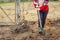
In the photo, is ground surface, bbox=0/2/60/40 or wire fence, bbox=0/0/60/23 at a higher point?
wire fence, bbox=0/0/60/23

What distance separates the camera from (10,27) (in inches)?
346

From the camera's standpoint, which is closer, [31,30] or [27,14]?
[31,30]

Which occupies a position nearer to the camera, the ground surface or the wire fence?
the ground surface

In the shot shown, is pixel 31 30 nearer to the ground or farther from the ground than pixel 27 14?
nearer to the ground

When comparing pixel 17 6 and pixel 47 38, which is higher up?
pixel 17 6

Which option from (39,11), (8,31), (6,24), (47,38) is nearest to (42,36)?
(47,38)

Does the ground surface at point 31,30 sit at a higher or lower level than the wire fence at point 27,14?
lower

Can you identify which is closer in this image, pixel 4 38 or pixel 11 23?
pixel 4 38

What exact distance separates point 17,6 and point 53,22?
4.89 ft

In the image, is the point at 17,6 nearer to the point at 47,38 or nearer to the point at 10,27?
the point at 10,27

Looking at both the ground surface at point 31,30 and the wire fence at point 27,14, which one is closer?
the ground surface at point 31,30

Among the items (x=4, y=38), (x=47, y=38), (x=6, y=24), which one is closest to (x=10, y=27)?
(x=6, y=24)

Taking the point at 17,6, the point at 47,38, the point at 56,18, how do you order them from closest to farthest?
the point at 47,38 → the point at 17,6 → the point at 56,18

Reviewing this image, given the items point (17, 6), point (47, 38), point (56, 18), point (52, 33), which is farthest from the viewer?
point (56, 18)
